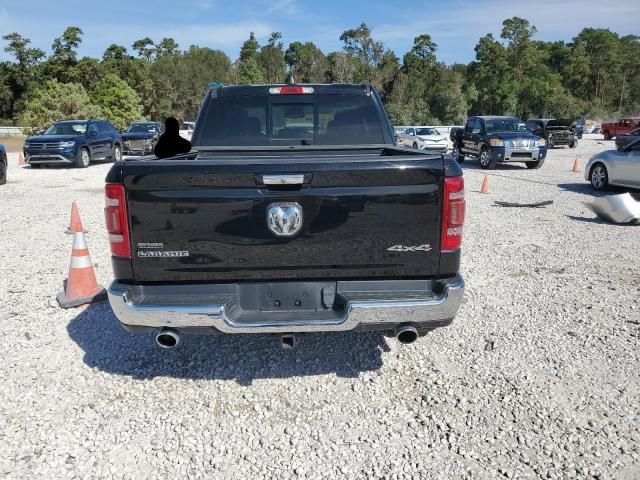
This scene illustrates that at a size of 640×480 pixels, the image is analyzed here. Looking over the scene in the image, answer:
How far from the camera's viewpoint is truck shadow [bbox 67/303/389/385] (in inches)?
153

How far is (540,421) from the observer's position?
3234 millimetres

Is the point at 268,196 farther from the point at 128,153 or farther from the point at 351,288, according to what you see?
the point at 128,153

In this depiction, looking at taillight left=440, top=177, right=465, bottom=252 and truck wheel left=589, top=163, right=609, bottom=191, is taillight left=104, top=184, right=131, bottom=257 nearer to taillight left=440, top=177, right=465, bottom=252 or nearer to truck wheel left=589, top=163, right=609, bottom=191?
taillight left=440, top=177, right=465, bottom=252

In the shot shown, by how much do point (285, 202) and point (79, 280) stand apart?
3149mm

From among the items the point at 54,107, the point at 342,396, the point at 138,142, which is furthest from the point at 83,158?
the point at 54,107

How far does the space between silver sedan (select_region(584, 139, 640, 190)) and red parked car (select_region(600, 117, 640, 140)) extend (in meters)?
28.9

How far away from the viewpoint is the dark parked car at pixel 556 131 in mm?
30469

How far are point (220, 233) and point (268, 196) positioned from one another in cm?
36

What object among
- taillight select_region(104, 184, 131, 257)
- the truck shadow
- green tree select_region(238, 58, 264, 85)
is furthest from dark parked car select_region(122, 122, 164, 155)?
green tree select_region(238, 58, 264, 85)

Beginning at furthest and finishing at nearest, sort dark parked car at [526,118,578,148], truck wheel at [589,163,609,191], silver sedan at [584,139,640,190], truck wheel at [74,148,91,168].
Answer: dark parked car at [526,118,578,148], truck wheel at [74,148,91,168], truck wheel at [589,163,609,191], silver sedan at [584,139,640,190]

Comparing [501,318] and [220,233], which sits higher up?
[220,233]

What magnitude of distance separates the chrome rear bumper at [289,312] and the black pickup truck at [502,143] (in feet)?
49.2

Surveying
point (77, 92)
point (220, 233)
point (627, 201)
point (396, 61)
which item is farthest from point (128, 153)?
point (396, 61)

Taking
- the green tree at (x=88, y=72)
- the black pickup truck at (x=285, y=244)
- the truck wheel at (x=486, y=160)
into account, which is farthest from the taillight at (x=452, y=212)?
the green tree at (x=88, y=72)
